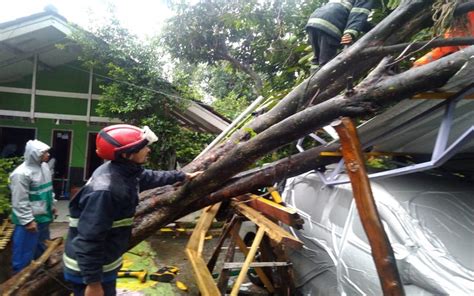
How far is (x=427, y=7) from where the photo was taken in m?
2.85

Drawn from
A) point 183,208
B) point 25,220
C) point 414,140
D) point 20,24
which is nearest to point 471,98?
point 414,140

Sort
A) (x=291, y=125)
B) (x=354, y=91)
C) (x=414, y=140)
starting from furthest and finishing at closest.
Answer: (x=414, y=140), (x=291, y=125), (x=354, y=91)

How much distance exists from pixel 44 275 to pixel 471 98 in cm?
381

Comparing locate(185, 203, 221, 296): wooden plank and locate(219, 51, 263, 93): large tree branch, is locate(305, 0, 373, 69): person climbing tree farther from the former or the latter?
locate(219, 51, 263, 93): large tree branch

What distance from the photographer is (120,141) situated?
2400 mm

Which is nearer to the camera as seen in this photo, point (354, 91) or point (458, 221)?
point (354, 91)

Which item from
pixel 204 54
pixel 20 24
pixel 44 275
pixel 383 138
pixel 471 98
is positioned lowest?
pixel 44 275

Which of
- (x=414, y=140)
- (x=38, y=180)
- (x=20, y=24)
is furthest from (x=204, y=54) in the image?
(x=414, y=140)

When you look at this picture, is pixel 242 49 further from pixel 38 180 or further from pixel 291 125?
pixel 291 125

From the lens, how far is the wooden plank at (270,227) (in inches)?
117

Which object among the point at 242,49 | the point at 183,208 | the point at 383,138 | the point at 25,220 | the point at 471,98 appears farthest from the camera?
the point at 242,49

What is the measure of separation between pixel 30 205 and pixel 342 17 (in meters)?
4.26

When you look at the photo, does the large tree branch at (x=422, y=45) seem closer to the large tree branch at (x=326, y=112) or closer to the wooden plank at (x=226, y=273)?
the large tree branch at (x=326, y=112)

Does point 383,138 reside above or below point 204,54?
below
